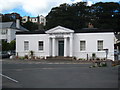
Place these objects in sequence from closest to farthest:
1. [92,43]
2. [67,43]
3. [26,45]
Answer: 1. [92,43]
2. [67,43]
3. [26,45]

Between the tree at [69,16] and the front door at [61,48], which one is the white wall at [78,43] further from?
the tree at [69,16]

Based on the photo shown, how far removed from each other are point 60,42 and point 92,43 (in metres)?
5.15

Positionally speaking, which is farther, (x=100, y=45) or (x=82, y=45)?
(x=82, y=45)

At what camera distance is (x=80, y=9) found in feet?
211

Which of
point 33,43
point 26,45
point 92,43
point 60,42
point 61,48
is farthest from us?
point 26,45

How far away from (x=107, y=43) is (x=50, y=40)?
29.1ft

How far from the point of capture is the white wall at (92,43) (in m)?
27.2

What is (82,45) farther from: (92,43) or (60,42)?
(60,42)

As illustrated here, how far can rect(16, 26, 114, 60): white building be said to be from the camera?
2750cm

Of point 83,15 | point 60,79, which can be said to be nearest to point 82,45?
point 60,79

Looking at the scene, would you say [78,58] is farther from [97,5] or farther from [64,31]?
[97,5]

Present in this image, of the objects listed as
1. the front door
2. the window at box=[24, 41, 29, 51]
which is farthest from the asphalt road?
the window at box=[24, 41, 29, 51]

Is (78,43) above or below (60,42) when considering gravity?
below

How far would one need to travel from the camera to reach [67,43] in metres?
29.1
